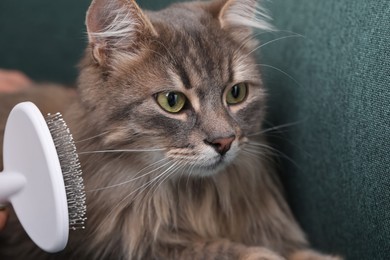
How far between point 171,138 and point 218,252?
0.27 m

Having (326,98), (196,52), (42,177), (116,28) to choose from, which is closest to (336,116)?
(326,98)

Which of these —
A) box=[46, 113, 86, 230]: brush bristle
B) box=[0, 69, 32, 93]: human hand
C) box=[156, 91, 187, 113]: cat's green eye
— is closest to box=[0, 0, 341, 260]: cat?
box=[156, 91, 187, 113]: cat's green eye

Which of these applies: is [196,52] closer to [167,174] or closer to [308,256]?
[167,174]

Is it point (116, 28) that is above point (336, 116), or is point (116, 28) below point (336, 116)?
above

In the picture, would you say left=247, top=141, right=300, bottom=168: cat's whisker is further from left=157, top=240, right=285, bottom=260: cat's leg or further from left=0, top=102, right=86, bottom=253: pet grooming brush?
left=0, top=102, right=86, bottom=253: pet grooming brush

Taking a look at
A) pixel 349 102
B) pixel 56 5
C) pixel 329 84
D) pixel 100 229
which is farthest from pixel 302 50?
pixel 56 5

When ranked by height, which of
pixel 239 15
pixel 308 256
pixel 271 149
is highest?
pixel 239 15

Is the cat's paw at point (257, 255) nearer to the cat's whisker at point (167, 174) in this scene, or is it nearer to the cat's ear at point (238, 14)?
the cat's whisker at point (167, 174)

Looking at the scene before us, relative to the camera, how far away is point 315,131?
4.35 feet

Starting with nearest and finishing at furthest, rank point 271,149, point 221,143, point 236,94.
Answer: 1. point 221,143
2. point 236,94
3. point 271,149

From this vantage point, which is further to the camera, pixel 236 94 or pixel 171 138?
pixel 236 94

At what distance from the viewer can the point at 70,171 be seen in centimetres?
104

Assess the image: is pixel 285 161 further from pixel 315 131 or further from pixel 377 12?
pixel 377 12

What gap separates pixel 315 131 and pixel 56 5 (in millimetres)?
989
